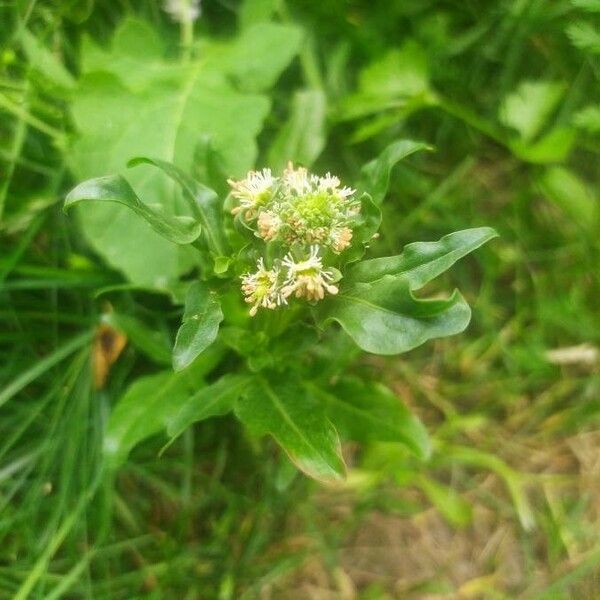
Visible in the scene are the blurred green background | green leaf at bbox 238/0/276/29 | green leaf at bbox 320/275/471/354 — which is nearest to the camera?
green leaf at bbox 320/275/471/354

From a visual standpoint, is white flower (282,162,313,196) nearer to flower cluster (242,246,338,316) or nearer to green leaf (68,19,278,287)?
flower cluster (242,246,338,316)

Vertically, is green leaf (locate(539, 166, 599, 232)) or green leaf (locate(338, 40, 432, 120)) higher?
green leaf (locate(338, 40, 432, 120))

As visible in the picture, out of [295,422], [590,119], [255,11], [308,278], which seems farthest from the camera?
[255,11]

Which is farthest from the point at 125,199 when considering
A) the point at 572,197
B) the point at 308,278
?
the point at 572,197

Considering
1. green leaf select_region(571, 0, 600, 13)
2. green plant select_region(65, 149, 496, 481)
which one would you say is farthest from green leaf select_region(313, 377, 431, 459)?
green leaf select_region(571, 0, 600, 13)

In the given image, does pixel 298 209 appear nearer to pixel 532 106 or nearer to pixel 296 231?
pixel 296 231

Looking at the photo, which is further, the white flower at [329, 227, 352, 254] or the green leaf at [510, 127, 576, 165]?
the green leaf at [510, 127, 576, 165]
